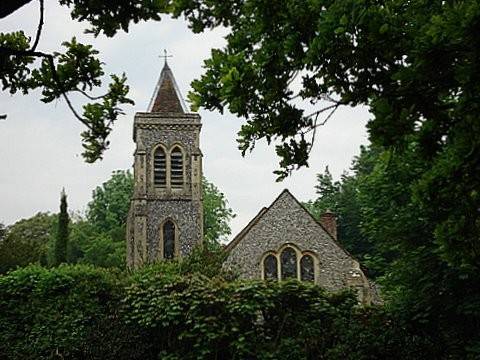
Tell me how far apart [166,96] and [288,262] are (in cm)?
1594

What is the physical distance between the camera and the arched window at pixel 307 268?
26531 mm

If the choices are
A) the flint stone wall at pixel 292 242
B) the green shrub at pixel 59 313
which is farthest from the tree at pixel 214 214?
the green shrub at pixel 59 313

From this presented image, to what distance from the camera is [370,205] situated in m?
12.8

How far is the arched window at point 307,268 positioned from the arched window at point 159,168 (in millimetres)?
12348

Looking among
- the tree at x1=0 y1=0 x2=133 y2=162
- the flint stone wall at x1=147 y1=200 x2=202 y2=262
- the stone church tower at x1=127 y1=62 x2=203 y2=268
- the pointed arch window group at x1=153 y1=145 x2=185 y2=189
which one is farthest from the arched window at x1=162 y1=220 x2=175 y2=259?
the tree at x1=0 y1=0 x2=133 y2=162

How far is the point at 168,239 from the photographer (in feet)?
118

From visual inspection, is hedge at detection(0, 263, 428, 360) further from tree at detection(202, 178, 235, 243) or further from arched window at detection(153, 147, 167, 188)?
tree at detection(202, 178, 235, 243)

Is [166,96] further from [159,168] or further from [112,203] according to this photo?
[112,203]

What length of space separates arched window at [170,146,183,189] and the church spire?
2504mm

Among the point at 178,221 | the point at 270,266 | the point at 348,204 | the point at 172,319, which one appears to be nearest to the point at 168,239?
the point at 178,221

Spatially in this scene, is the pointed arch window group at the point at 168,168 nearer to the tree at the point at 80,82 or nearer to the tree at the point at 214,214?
the tree at the point at 214,214

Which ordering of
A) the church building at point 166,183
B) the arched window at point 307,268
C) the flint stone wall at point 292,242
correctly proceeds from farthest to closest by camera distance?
the church building at point 166,183, the arched window at point 307,268, the flint stone wall at point 292,242

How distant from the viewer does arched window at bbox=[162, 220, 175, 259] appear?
35719mm

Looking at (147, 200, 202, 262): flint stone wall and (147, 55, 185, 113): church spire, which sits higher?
(147, 55, 185, 113): church spire
